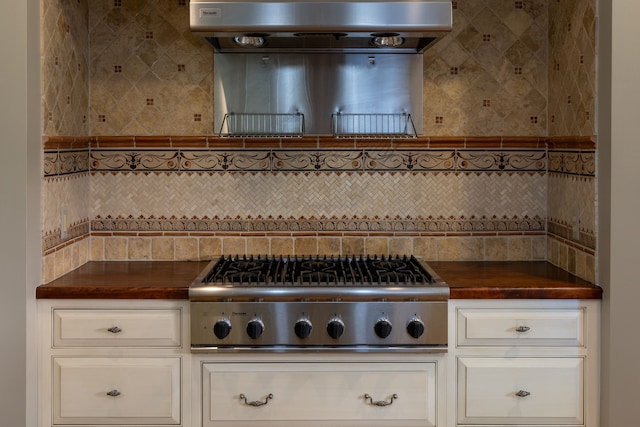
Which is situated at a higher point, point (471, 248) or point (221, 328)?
point (471, 248)

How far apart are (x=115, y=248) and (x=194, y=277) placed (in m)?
0.58

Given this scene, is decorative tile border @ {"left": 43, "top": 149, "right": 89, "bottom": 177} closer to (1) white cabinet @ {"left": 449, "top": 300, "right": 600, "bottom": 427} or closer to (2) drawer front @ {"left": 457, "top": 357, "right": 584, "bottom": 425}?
(1) white cabinet @ {"left": 449, "top": 300, "right": 600, "bottom": 427}

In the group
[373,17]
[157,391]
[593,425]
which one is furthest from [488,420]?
[373,17]

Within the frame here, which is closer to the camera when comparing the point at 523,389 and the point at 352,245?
the point at 523,389

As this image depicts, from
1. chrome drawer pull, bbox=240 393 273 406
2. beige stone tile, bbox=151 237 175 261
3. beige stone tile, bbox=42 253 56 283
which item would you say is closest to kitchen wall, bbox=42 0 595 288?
beige stone tile, bbox=151 237 175 261

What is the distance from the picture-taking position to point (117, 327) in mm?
2793

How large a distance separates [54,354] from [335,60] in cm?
163

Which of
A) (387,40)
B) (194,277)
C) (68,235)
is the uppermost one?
(387,40)

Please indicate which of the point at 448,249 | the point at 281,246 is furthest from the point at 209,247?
the point at 448,249

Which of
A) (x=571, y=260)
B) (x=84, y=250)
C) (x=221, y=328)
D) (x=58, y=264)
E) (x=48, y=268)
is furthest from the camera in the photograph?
(x=84, y=250)

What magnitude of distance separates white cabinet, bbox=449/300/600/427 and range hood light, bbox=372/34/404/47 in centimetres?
103

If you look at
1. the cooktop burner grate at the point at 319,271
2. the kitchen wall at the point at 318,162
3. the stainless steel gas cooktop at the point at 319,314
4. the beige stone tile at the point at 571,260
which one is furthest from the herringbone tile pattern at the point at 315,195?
the stainless steel gas cooktop at the point at 319,314

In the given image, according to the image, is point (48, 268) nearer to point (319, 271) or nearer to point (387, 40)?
point (319, 271)
